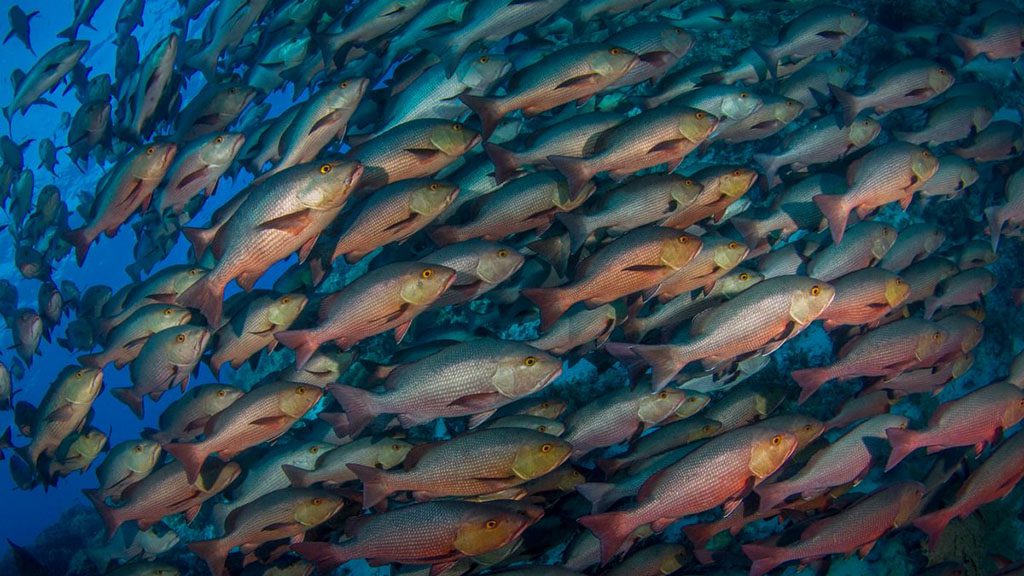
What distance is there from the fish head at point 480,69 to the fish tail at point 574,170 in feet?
3.81

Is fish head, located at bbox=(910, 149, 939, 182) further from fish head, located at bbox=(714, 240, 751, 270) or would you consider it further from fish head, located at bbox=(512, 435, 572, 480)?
fish head, located at bbox=(512, 435, 572, 480)

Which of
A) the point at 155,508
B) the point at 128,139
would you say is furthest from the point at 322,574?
the point at 128,139

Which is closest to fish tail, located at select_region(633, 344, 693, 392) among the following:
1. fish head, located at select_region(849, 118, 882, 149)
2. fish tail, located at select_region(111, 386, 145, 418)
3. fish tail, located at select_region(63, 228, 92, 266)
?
fish head, located at select_region(849, 118, 882, 149)

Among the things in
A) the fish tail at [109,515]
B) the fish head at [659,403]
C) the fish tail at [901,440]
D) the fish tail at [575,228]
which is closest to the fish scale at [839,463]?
the fish tail at [901,440]

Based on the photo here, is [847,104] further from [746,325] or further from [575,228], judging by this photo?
[575,228]

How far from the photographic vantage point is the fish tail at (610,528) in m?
3.79

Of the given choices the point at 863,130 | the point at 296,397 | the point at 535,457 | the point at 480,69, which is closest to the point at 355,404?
the point at 296,397

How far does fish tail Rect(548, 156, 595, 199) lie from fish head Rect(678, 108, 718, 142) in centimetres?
72

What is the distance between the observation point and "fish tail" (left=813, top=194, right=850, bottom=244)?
484 cm

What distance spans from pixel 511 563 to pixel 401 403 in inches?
74.5

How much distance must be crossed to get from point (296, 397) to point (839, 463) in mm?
3991

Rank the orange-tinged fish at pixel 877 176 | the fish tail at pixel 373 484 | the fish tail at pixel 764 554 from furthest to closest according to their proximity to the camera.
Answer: the orange-tinged fish at pixel 877 176 → the fish tail at pixel 764 554 → the fish tail at pixel 373 484

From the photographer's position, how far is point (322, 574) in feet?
13.3

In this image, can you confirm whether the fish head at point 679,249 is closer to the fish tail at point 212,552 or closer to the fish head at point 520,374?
the fish head at point 520,374
